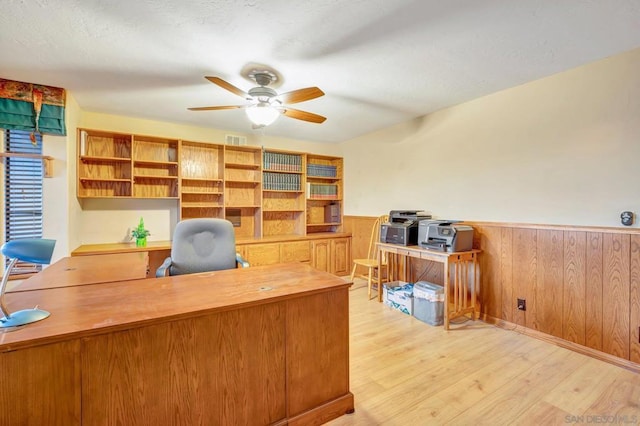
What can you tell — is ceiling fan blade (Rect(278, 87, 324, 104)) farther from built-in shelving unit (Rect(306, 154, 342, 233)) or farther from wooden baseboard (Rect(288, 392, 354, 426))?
built-in shelving unit (Rect(306, 154, 342, 233))

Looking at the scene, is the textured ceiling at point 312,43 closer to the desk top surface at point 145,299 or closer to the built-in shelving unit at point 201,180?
the built-in shelving unit at point 201,180

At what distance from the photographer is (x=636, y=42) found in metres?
1.98

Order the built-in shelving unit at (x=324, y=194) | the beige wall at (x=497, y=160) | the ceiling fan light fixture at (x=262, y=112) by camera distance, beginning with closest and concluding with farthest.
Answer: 1. the beige wall at (x=497, y=160)
2. the ceiling fan light fixture at (x=262, y=112)
3. the built-in shelving unit at (x=324, y=194)

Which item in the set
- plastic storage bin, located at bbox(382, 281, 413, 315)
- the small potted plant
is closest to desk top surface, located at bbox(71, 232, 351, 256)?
→ the small potted plant

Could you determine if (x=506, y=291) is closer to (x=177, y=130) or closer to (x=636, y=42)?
(x=636, y=42)

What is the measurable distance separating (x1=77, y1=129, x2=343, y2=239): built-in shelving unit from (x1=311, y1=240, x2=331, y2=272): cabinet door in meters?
0.33

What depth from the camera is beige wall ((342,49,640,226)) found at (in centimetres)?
219

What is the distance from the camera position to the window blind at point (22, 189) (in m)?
2.62

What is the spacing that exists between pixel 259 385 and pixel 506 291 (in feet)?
8.50

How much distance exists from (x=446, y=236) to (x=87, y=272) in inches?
123

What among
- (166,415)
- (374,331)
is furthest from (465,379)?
(166,415)

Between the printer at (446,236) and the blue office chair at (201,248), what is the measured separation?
75.3 inches

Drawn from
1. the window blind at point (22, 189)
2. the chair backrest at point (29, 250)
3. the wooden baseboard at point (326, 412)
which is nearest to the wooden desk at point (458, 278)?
the wooden baseboard at point (326, 412)

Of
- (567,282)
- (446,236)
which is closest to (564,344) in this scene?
(567,282)
